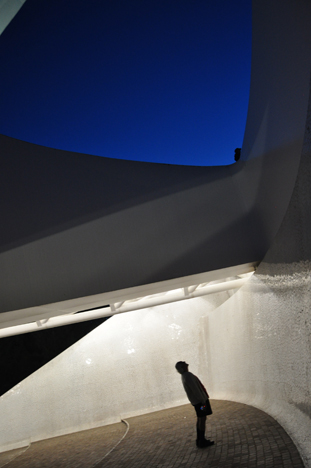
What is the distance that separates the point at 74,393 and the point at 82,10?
13584 mm

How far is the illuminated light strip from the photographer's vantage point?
10603 mm

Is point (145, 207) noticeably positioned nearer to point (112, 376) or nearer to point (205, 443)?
point (205, 443)

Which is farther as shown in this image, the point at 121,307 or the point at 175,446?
the point at 121,307

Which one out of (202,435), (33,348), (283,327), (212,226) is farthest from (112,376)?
(283,327)

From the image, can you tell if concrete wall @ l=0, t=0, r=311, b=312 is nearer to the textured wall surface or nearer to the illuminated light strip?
the illuminated light strip

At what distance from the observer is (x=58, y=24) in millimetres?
14625

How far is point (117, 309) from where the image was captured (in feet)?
35.8

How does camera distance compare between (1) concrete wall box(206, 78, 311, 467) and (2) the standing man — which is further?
(2) the standing man

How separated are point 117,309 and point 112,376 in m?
4.08

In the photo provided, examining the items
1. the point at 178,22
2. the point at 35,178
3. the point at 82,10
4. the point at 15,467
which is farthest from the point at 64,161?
the point at 178,22

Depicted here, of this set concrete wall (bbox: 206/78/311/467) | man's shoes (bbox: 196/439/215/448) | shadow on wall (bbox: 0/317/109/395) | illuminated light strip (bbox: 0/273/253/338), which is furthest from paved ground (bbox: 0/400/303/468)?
illuminated light strip (bbox: 0/273/253/338)

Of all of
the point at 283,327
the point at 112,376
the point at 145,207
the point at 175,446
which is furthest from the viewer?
the point at 112,376

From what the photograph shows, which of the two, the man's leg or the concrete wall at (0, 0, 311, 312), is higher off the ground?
the concrete wall at (0, 0, 311, 312)

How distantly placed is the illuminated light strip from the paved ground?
10.0ft
